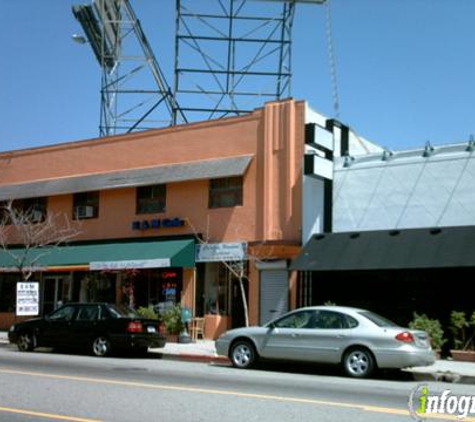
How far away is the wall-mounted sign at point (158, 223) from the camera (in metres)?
24.6

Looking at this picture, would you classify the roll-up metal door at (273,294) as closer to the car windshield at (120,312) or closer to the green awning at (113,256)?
the green awning at (113,256)

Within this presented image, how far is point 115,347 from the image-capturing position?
17688 mm

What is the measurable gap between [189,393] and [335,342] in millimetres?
4600

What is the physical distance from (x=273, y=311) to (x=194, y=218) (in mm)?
4588

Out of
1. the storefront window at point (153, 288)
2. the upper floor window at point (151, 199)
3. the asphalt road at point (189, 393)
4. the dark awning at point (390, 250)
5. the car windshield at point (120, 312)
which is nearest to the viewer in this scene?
the asphalt road at point (189, 393)

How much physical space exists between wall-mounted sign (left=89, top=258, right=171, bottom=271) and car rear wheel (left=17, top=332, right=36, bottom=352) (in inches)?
199

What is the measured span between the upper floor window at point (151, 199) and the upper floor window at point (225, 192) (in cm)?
208

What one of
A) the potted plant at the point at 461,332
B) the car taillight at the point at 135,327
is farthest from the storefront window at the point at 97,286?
Answer: the potted plant at the point at 461,332

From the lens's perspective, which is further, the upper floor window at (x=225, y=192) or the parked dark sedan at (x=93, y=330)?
the upper floor window at (x=225, y=192)

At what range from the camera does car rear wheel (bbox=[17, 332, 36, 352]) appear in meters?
19.2

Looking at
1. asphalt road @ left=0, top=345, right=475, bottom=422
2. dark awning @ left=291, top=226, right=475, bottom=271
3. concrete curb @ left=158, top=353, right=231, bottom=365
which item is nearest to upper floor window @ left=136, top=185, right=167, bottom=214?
dark awning @ left=291, top=226, right=475, bottom=271

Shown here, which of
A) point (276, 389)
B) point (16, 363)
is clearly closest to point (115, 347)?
point (16, 363)

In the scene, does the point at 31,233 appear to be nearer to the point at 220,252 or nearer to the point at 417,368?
the point at 220,252

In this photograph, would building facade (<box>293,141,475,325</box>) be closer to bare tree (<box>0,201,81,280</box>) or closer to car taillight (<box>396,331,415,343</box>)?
car taillight (<box>396,331,415,343</box>)
